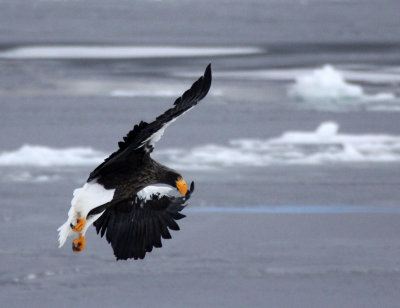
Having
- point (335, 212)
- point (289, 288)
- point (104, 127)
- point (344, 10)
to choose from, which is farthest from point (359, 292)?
point (344, 10)

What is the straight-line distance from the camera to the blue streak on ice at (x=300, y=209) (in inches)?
288

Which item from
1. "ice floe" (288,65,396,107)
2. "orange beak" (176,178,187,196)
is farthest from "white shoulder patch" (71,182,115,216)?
"ice floe" (288,65,396,107)

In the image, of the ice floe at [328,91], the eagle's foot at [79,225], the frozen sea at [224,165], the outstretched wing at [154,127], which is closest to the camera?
the outstretched wing at [154,127]

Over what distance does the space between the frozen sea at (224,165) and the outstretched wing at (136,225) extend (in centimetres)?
28

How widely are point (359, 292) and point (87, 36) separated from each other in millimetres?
14190

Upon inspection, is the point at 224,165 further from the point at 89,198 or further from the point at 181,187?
the point at 89,198

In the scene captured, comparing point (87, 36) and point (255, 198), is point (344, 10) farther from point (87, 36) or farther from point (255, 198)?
point (255, 198)

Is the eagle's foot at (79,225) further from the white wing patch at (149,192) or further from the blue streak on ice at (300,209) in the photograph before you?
the blue streak on ice at (300,209)

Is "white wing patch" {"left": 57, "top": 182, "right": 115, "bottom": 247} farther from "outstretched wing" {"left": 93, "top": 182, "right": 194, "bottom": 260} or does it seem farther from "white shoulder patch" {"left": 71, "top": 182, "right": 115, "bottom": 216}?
"outstretched wing" {"left": 93, "top": 182, "right": 194, "bottom": 260}

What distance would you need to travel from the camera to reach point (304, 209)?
7.40 metres

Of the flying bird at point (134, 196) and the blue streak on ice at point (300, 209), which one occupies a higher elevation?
the blue streak on ice at point (300, 209)

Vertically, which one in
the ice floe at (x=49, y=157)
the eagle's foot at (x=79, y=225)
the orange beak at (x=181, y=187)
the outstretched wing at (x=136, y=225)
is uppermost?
the ice floe at (x=49, y=157)

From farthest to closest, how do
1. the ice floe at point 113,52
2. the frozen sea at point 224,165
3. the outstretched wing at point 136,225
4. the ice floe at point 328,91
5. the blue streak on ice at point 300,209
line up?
the ice floe at point 113,52
the ice floe at point 328,91
the blue streak on ice at point 300,209
the frozen sea at point 224,165
the outstretched wing at point 136,225

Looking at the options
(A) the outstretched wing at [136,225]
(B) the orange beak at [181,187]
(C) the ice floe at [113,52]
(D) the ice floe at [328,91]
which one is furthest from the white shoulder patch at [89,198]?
(C) the ice floe at [113,52]
